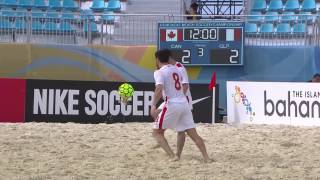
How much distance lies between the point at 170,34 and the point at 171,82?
943cm

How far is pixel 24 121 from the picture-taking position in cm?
1545

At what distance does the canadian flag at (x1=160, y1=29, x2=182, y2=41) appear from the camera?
18.5m

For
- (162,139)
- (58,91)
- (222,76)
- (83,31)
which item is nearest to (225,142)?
(162,139)

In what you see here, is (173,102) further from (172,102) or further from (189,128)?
(189,128)

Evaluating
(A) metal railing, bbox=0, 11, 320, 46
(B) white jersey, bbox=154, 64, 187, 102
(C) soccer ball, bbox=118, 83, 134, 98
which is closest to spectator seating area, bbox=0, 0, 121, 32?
(A) metal railing, bbox=0, 11, 320, 46

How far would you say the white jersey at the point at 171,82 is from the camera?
9.23 metres

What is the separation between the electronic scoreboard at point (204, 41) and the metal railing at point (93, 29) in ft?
1.45

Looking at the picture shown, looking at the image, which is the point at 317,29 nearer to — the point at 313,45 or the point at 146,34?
the point at 313,45

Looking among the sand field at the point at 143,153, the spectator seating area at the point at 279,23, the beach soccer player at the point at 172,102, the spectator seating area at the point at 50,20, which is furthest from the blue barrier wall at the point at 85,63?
the beach soccer player at the point at 172,102

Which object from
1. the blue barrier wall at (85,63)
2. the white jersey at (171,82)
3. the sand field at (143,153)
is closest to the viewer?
the sand field at (143,153)

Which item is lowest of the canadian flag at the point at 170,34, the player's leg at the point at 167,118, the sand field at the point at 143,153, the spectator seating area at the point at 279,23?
the sand field at the point at 143,153

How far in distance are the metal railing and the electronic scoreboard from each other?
0.44m

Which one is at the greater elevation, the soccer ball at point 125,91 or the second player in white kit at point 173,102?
the second player in white kit at point 173,102

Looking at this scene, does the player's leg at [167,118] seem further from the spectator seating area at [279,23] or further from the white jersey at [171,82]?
the spectator seating area at [279,23]
